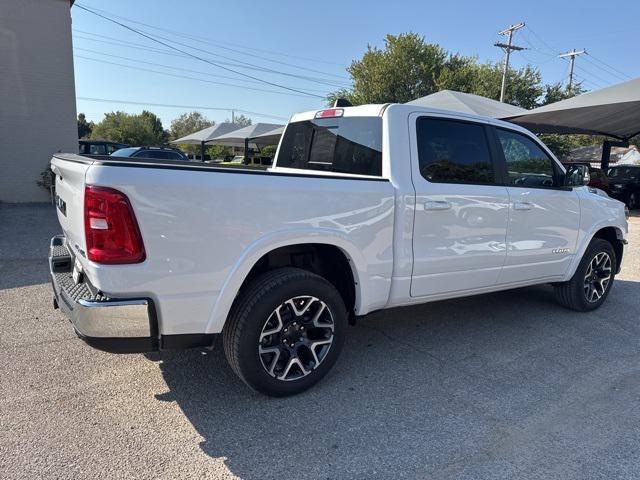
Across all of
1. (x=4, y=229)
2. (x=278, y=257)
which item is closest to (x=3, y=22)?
(x=4, y=229)

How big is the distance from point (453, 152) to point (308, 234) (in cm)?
158

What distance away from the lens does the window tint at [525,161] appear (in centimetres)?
414

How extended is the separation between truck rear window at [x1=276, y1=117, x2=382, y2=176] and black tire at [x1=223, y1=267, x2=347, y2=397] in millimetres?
1037

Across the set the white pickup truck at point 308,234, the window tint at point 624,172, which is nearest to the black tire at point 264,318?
the white pickup truck at point 308,234

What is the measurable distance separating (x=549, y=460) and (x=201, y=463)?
191 centimetres

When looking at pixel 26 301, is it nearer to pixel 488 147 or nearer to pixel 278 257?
pixel 278 257

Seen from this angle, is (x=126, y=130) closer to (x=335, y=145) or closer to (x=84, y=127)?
(x=84, y=127)

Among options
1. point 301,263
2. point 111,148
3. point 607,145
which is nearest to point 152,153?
point 111,148

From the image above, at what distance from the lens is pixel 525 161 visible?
4293 millimetres

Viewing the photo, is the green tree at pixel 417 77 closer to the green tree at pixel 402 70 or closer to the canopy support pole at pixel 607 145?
the green tree at pixel 402 70

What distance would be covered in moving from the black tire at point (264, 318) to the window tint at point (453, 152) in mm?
1240

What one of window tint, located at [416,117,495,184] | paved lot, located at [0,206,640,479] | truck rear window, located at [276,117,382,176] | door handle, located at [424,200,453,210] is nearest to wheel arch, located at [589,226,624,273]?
paved lot, located at [0,206,640,479]

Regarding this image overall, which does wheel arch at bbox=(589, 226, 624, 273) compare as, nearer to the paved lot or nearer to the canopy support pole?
the paved lot

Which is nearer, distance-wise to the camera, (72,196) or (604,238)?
(72,196)
